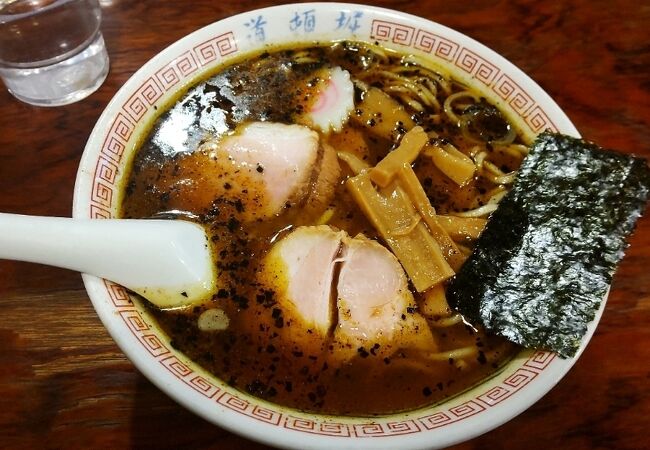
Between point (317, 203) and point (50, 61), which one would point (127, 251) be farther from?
point (50, 61)

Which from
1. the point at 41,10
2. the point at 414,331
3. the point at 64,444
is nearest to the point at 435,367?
the point at 414,331

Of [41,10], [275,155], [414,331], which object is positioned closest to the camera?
[414,331]

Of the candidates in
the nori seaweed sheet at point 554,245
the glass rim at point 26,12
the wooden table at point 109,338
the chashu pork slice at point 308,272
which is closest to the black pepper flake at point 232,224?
the chashu pork slice at point 308,272

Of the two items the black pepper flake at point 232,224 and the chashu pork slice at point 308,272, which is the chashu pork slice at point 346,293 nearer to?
the chashu pork slice at point 308,272

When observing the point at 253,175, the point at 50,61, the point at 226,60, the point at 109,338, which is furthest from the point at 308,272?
the point at 50,61

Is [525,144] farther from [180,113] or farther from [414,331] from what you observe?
[180,113]

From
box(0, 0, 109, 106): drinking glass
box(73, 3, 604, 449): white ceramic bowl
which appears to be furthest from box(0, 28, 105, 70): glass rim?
box(73, 3, 604, 449): white ceramic bowl

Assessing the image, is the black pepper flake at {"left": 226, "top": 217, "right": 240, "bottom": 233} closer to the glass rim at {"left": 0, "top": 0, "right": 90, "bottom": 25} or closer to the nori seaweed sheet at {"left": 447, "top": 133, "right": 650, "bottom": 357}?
the nori seaweed sheet at {"left": 447, "top": 133, "right": 650, "bottom": 357}
